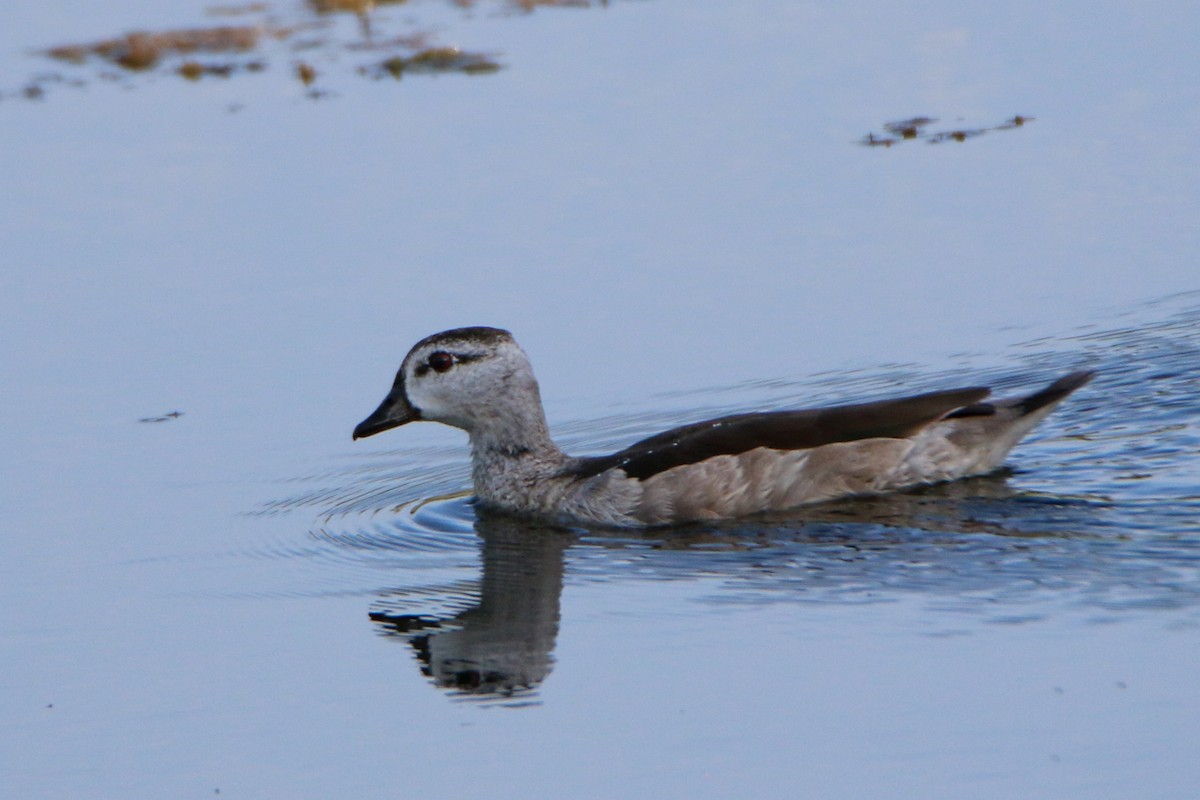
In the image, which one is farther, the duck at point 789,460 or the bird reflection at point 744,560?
the duck at point 789,460

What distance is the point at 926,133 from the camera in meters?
20.5

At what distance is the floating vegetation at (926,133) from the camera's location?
20266 millimetres

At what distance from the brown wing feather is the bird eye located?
138cm

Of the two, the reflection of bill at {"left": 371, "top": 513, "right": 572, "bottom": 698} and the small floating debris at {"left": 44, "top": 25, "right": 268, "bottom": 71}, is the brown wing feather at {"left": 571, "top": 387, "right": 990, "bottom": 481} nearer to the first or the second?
the reflection of bill at {"left": 371, "top": 513, "right": 572, "bottom": 698}

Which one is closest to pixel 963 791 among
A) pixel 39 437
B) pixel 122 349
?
pixel 39 437

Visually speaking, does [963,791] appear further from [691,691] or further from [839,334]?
[839,334]

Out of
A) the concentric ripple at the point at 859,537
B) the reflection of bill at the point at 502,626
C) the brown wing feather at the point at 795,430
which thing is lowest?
the reflection of bill at the point at 502,626

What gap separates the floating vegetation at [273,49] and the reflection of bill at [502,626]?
12609mm

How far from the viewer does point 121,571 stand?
12.1 metres

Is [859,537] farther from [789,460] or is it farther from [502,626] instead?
[502,626]

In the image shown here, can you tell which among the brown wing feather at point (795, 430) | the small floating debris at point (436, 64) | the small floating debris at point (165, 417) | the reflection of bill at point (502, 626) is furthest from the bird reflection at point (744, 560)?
the small floating debris at point (436, 64)

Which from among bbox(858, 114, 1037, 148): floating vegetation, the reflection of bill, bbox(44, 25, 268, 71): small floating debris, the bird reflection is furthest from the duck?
bbox(44, 25, 268, 71): small floating debris

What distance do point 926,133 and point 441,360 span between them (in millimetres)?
8808

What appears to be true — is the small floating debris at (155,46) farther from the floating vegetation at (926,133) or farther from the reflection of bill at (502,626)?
the reflection of bill at (502,626)
